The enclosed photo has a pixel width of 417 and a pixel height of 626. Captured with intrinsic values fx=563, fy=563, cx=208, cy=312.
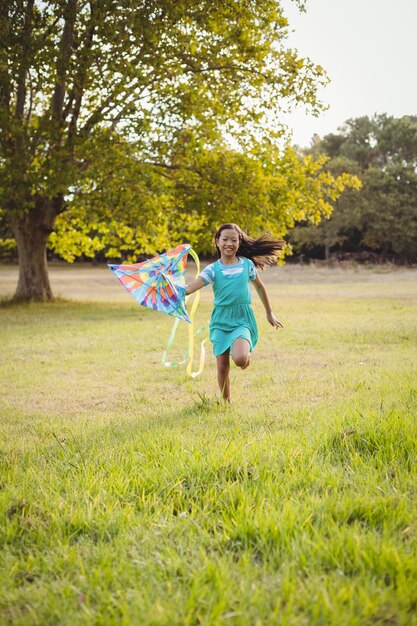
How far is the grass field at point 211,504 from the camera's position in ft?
7.71

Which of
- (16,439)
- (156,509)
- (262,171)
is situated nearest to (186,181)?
(262,171)

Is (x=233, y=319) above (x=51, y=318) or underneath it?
above

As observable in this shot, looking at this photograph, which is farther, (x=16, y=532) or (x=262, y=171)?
(x=262, y=171)

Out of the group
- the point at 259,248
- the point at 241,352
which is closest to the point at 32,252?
the point at 259,248

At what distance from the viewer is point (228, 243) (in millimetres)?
6047

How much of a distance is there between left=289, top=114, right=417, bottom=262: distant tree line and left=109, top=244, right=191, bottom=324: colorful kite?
136 ft

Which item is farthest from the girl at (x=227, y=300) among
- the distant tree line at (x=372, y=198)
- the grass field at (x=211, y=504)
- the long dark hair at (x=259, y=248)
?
the distant tree line at (x=372, y=198)

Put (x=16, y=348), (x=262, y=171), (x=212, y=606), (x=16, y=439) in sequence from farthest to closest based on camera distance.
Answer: (x=262, y=171)
(x=16, y=348)
(x=16, y=439)
(x=212, y=606)

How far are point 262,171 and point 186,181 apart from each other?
262 cm

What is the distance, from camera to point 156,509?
10.4 feet

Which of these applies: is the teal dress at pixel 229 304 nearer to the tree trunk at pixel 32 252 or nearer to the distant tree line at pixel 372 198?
the tree trunk at pixel 32 252

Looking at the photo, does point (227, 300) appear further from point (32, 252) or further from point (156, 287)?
point (32, 252)

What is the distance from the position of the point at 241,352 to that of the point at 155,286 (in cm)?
114

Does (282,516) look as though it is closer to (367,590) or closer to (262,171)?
(367,590)
